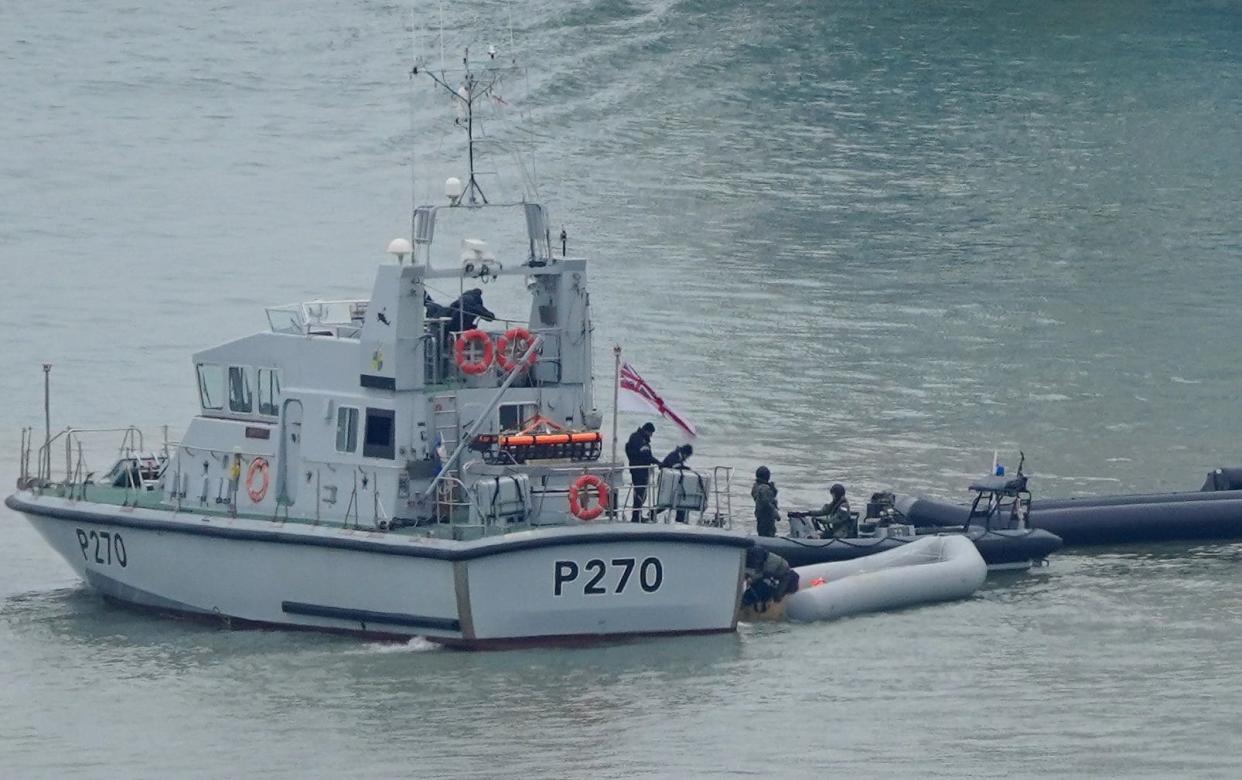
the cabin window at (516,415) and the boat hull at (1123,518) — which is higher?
the cabin window at (516,415)

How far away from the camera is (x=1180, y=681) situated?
2525 centimetres

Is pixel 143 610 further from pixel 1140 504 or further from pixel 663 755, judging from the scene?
pixel 1140 504

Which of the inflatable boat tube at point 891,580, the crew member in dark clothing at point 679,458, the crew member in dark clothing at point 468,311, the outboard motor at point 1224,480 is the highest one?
the crew member in dark clothing at point 468,311

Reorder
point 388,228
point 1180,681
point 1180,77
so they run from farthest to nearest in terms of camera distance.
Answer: point 1180,77 → point 388,228 → point 1180,681

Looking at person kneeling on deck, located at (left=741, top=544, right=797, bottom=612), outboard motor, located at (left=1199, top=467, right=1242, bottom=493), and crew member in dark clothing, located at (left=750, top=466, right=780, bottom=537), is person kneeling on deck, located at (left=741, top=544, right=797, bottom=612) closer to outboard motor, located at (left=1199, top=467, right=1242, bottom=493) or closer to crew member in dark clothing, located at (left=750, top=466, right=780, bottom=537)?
crew member in dark clothing, located at (left=750, top=466, right=780, bottom=537)

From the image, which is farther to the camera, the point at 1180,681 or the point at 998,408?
the point at 998,408

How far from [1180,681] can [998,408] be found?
1311 centimetres

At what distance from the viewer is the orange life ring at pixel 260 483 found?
28.0 metres

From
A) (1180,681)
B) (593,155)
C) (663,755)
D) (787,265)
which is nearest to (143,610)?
(663,755)

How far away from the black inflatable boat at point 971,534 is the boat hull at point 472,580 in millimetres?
2877

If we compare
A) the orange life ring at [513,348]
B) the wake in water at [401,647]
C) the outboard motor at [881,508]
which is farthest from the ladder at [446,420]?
the outboard motor at [881,508]

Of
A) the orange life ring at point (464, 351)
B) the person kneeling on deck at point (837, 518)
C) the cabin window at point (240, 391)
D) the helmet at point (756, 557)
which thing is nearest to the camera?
the orange life ring at point (464, 351)

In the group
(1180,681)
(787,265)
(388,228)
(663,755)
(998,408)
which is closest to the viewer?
(663,755)

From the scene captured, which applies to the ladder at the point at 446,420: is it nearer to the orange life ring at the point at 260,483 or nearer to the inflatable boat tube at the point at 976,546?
the orange life ring at the point at 260,483
